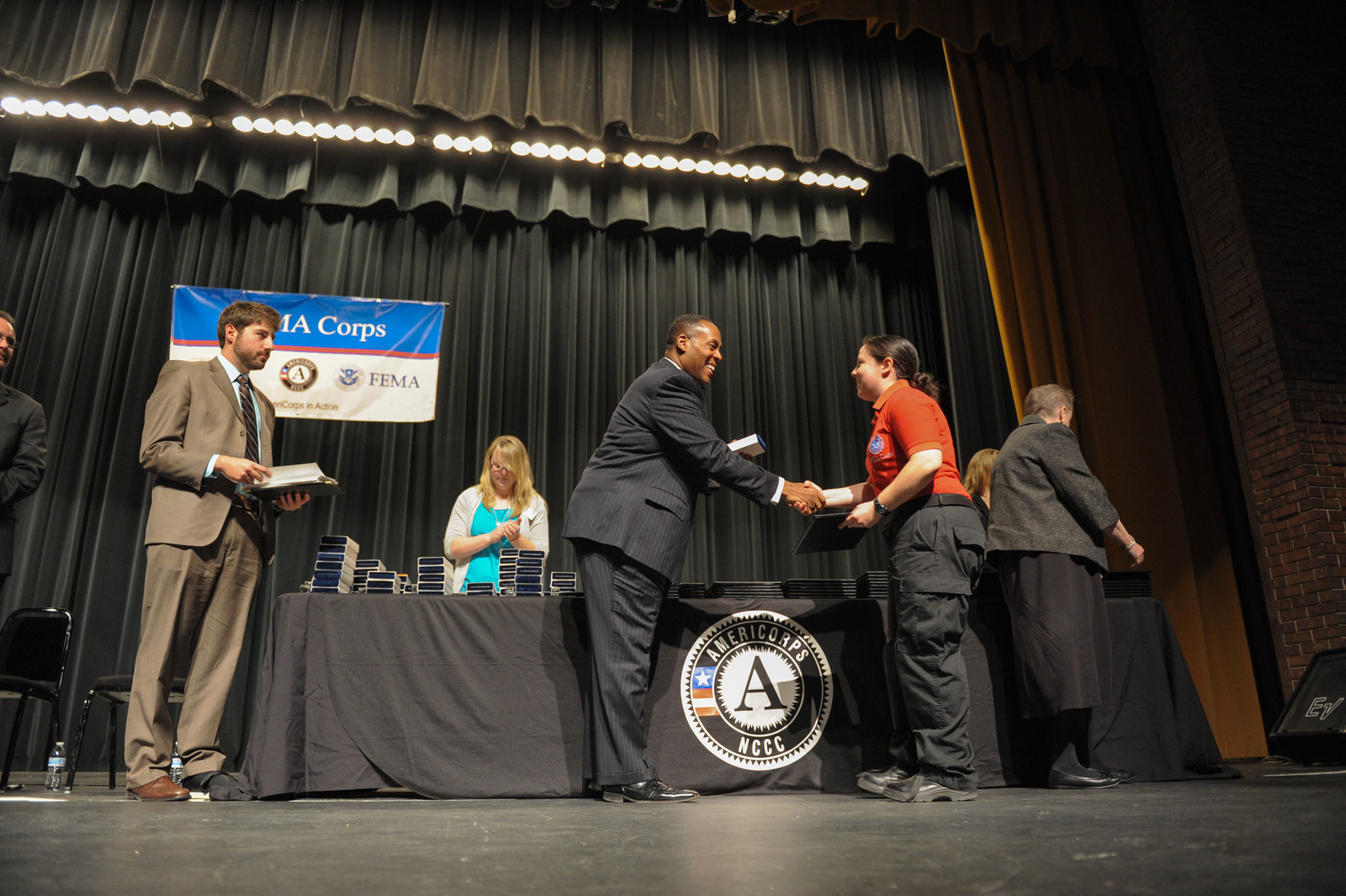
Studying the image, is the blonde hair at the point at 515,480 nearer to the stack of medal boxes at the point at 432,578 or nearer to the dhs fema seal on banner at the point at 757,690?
the stack of medal boxes at the point at 432,578

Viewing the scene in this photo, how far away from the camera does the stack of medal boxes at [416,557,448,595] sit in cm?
305

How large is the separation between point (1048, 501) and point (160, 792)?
122 inches

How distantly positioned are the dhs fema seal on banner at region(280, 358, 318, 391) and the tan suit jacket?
A: 8.65 ft

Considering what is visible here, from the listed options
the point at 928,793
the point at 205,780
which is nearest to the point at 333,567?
the point at 205,780

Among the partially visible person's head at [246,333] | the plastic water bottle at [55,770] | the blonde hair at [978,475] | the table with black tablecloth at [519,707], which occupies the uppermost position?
the partially visible person's head at [246,333]

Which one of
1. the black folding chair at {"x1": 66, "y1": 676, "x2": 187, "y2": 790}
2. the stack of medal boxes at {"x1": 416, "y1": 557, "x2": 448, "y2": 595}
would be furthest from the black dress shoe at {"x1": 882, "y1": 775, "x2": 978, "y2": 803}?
the black folding chair at {"x1": 66, "y1": 676, "x2": 187, "y2": 790}

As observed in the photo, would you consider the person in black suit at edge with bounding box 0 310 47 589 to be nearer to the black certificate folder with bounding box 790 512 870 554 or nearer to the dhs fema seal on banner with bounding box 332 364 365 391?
the dhs fema seal on banner with bounding box 332 364 365 391

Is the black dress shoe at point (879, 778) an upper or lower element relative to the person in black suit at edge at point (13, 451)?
lower

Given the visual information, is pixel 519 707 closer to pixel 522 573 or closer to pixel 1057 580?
pixel 522 573

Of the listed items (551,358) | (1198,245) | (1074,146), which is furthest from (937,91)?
(551,358)

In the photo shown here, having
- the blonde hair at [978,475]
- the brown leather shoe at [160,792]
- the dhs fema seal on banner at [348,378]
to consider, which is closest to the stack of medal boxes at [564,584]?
the brown leather shoe at [160,792]

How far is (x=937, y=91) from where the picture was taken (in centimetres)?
652

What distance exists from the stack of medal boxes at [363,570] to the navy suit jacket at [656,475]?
0.85 m

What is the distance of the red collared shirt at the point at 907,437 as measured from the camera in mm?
2727
